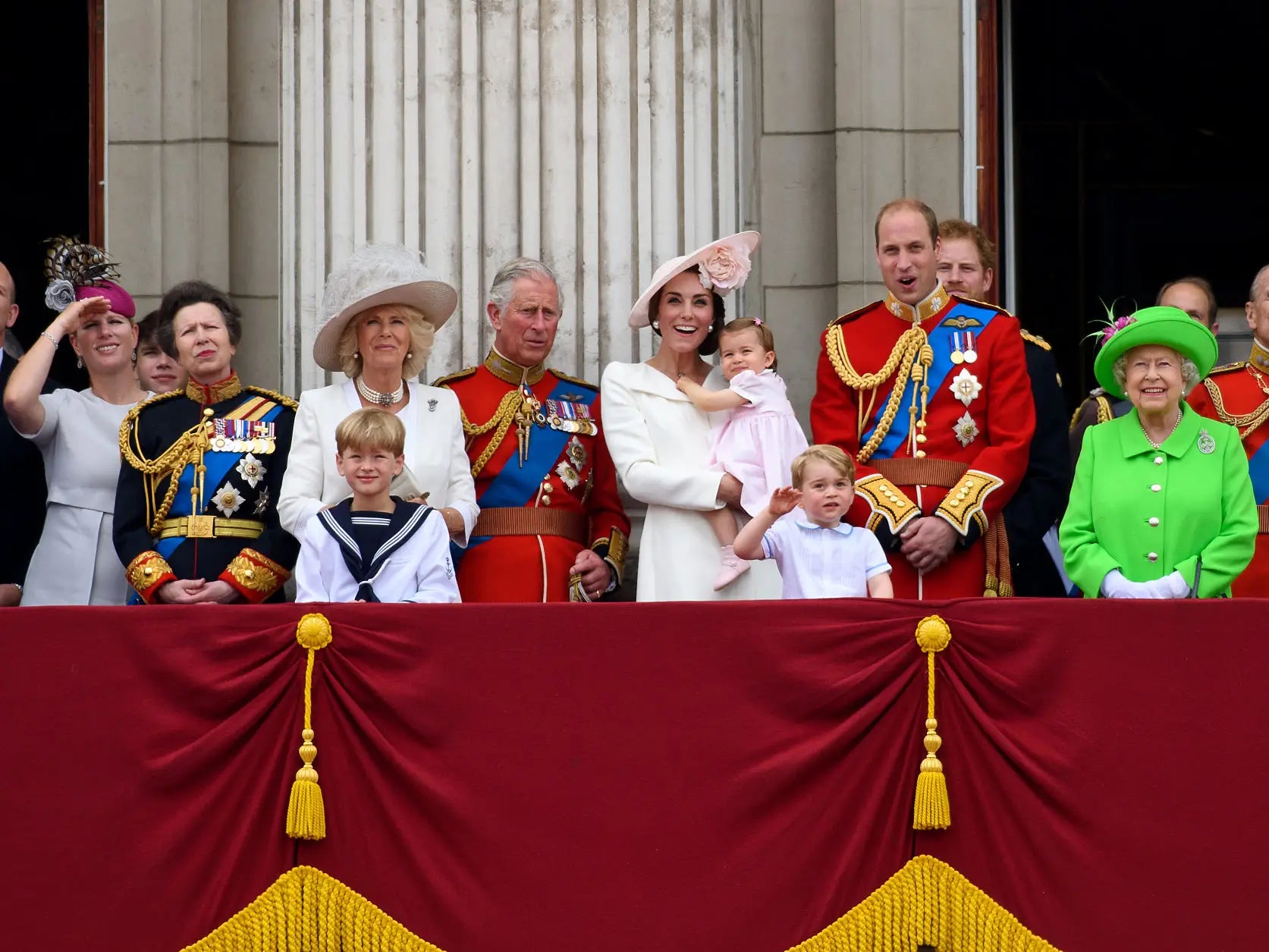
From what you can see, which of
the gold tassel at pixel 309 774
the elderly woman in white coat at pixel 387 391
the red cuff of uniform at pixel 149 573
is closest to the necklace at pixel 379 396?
the elderly woman in white coat at pixel 387 391

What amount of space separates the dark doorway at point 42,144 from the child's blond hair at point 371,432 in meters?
5.08

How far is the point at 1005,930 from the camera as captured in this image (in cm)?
552

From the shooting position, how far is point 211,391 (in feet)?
22.5

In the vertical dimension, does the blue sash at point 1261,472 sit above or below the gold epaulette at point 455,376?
below

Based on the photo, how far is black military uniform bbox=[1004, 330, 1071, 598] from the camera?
6.59m

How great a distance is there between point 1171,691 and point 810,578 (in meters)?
1.09

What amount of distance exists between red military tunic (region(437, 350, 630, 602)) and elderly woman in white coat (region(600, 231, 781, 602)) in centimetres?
25

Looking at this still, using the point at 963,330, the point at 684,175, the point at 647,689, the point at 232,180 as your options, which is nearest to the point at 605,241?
the point at 684,175

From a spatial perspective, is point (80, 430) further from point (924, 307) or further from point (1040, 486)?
point (1040, 486)

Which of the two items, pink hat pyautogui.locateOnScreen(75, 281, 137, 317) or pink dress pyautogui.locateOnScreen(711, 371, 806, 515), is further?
pink hat pyautogui.locateOnScreen(75, 281, 137, 317)

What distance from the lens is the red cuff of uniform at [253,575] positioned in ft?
21.3

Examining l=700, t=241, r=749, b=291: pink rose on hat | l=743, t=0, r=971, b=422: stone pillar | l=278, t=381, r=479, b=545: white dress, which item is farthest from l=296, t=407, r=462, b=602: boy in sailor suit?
l=743, t=0, r=971, b=422: stone pillar

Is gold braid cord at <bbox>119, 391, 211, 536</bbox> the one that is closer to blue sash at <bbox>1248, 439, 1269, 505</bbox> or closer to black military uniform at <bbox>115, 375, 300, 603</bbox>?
black military uniform at <bbox>115, 375, 300, 603</bbox>

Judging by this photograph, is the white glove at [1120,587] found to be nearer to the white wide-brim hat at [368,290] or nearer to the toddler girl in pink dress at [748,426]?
the toddler girl in pink dress at [748,426]
